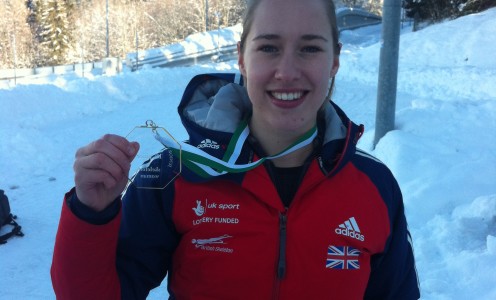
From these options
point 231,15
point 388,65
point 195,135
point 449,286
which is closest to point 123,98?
point 388,65

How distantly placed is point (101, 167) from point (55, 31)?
195 ft

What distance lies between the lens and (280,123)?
1.80m

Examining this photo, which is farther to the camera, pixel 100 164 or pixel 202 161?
pixel 202 161

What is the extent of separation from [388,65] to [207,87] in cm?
680

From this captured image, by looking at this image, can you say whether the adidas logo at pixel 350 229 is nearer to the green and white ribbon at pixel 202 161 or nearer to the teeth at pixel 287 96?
the green and white ribbon at pixel 202 161

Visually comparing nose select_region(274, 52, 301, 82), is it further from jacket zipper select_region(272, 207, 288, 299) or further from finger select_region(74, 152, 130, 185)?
finger select_region(74, 152, 130, 185)

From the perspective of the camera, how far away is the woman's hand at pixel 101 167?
4.73 ft

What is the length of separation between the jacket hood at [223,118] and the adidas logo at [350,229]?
22 centimetres

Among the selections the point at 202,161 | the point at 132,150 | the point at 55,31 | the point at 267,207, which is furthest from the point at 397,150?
the point at 55,31

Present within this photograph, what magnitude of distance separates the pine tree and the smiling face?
2307 inches

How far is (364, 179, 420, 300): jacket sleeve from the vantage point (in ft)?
6.40

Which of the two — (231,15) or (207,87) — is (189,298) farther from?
(231,15)

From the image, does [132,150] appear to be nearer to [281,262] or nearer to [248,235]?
[248,235]

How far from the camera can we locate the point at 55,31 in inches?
2159
